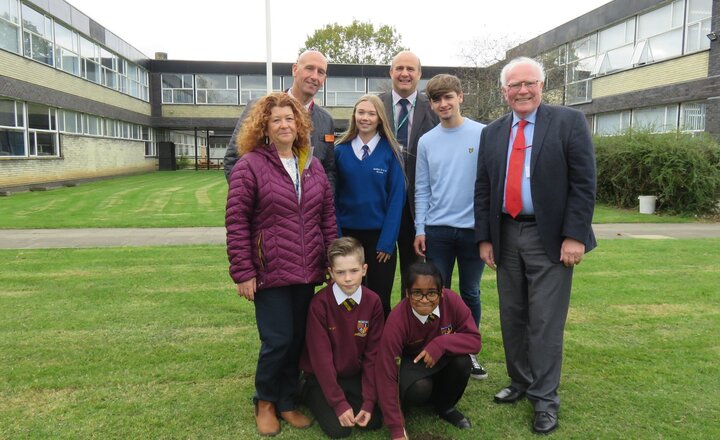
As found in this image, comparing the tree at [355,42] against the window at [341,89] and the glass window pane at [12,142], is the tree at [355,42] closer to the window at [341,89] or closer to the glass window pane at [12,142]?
the window at [341,89]

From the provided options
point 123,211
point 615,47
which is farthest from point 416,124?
point 615,47

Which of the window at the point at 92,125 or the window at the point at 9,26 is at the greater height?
the window at the point at 9,26

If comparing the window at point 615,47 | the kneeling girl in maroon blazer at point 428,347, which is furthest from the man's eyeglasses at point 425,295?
the window at point 615,47

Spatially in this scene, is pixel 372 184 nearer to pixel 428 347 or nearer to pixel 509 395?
pixel 428 347

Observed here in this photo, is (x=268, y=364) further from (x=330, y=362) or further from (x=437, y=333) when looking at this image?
(x=437, y=333)

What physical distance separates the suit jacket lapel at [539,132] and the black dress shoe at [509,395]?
1.45m

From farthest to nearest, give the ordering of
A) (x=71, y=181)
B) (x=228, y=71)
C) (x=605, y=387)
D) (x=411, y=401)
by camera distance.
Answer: (x=228, y=71) < (x=71, y=181) < (x=605, y=387) < (x=411, y=401)

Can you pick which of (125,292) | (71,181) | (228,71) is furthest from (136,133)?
(125,292)

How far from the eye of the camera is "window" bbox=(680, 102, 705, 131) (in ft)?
59.3

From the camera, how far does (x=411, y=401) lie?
324 cm

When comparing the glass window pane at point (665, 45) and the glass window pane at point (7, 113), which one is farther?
the glass window pane at point (665, 45)

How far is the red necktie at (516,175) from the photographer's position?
325 centimetres

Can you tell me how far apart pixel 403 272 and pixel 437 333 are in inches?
35.1

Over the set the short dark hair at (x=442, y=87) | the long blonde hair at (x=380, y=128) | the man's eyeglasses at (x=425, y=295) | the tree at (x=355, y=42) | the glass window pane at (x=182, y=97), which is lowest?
the man's eyeglasses at (x=425, y=295)
